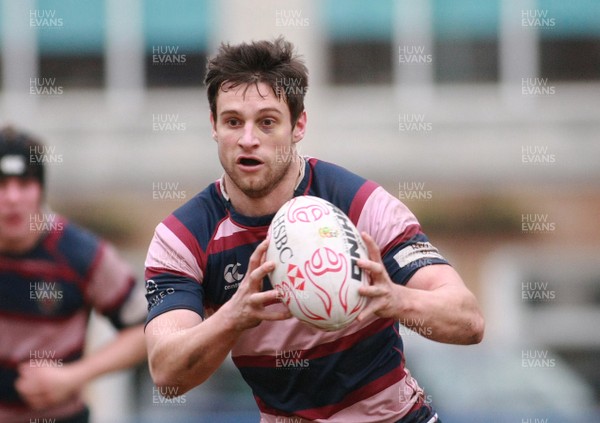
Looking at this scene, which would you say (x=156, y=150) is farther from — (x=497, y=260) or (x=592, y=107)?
(x=592, y=107)

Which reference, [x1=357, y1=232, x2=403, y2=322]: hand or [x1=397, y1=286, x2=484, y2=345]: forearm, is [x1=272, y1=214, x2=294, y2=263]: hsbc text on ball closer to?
[x1=357, y1=232, x2=403, y2=322]: hand

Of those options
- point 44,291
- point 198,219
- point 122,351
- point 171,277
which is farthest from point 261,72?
point 122,351

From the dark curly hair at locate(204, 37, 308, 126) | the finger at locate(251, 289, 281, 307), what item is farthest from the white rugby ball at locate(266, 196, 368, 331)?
the dark curly hair at locate(204, 37, 308, 126)

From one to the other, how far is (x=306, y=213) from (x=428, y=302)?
59 cm

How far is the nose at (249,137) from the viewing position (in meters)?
4.69

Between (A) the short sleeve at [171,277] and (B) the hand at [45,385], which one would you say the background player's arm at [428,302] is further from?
(B) the hand at [45,385]

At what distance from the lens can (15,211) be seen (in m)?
6.72

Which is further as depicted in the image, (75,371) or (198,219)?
(75,371)

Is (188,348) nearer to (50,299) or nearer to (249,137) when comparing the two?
(249,137)

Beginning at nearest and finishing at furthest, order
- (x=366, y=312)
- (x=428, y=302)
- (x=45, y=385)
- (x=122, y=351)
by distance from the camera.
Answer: (x=366, y=312) < (x=428, y=302) < (x=45, y=385) < (x=122, y=351)

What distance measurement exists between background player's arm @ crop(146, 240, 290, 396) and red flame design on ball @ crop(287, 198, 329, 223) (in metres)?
0.18

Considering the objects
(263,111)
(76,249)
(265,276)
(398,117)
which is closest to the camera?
(265,276)

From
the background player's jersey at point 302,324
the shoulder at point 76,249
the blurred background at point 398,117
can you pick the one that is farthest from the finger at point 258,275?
Result: the blurred background at point 398,117

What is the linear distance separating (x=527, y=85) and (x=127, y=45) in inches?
210
